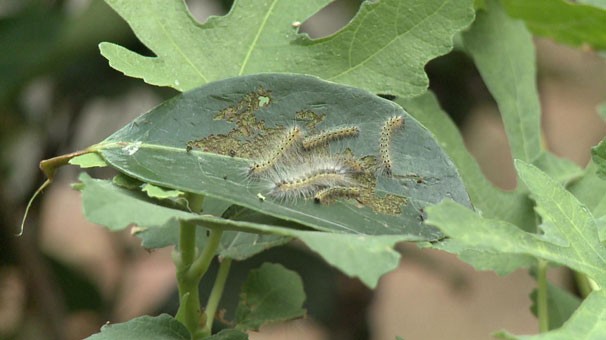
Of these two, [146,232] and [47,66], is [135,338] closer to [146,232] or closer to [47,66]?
[146,232]

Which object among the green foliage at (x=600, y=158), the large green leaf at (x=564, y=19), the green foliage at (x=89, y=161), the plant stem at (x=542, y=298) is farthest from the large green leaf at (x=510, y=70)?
the green foliage at (x=89, y=161)

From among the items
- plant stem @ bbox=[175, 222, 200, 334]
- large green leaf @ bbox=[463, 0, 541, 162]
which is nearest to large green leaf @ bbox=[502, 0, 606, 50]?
large green leaf @ bbox=[463, 0, 541, 162]

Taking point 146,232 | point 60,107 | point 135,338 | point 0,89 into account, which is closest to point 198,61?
point 146,232

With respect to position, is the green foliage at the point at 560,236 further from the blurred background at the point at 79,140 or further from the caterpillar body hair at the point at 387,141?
the blurred background at the point at 79,140

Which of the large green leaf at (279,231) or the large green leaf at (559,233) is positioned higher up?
the large green leaf at (279,231)

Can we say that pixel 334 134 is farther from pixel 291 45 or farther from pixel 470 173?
pixel 470 173
